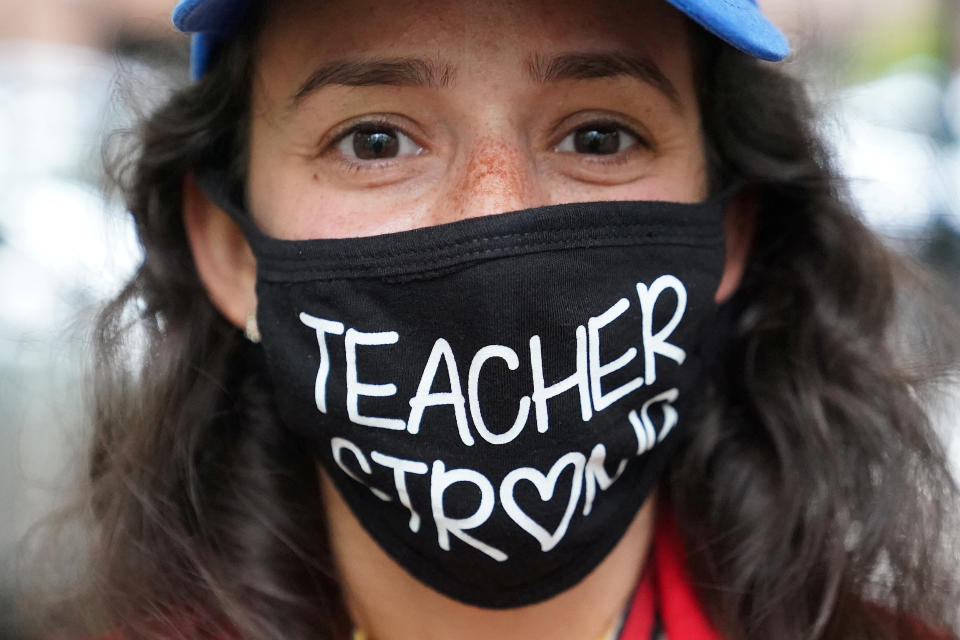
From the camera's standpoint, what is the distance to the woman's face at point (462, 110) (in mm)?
1616

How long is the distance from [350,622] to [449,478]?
1.79 feet

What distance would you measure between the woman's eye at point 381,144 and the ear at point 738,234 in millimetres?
664

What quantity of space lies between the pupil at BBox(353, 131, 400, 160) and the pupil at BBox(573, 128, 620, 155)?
325mm

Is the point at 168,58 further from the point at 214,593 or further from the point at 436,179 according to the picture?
the point at 214,593

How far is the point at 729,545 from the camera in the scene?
1955 mm

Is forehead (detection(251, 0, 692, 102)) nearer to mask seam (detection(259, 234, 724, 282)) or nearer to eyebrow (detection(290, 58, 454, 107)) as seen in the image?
eyebrow (detection(290, 58, 454, 107))

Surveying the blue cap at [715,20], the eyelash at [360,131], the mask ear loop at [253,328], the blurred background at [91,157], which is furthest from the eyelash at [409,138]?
the blurred background at [91,157]

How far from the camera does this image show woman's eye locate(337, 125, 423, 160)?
1.72m

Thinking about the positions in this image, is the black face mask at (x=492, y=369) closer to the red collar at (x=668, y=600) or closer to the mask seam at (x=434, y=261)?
the mask seam at (x=434, y=261)

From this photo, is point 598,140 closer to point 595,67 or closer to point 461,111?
point 595,67

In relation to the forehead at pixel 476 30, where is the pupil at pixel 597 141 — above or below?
below

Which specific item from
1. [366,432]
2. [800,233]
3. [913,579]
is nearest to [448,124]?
[366,432]

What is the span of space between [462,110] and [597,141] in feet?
0.89

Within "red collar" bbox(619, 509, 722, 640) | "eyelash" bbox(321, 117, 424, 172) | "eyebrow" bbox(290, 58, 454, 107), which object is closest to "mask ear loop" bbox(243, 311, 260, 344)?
"eyelash" bbox(321, 117, 424, 172)
